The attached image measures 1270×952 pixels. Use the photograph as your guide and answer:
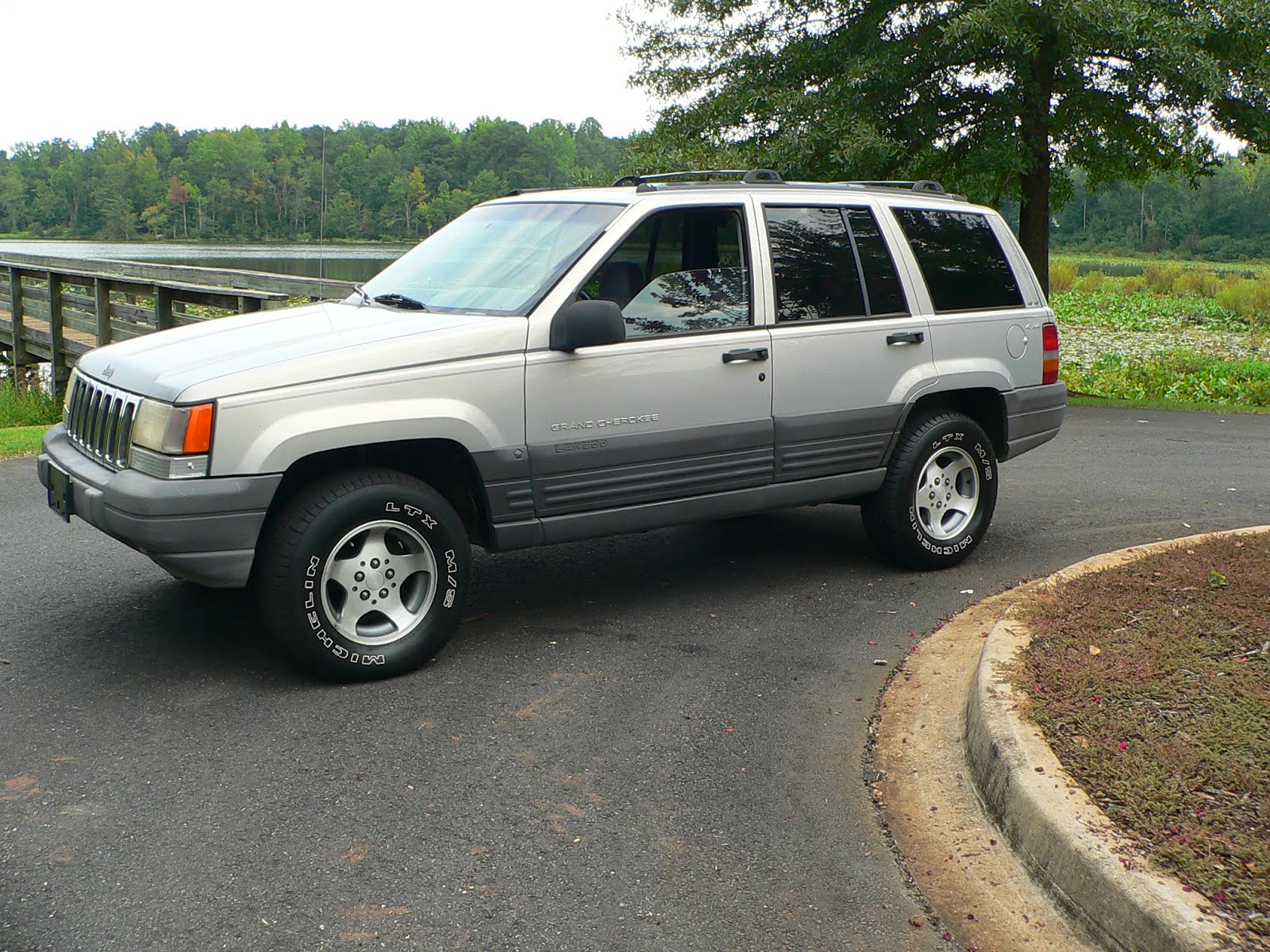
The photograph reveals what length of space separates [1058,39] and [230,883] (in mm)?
13523

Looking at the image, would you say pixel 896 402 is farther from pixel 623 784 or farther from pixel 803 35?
pixel 803 35

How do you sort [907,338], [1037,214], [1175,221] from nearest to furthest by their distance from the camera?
1. [907,338]
2. [1037,214]
3. [1175,221]

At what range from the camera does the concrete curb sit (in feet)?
10.6

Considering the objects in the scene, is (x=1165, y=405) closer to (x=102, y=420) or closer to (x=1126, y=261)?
(x=102, y=420)

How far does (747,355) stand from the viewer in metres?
6.01

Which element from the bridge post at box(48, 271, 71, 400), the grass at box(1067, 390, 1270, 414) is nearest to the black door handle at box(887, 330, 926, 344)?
the grass at box(1067, 390, 1270, 414)

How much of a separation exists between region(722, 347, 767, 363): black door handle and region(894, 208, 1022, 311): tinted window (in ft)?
4.26

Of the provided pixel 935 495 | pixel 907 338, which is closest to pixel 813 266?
pixel 907 338

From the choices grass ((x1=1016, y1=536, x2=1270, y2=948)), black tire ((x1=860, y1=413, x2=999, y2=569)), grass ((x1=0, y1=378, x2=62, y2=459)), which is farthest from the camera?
grass ((x1=0, y1=378, x2=62, y2=459))

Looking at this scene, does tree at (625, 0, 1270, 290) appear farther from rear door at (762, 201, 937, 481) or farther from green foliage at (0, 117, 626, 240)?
rear door at (762, 201, 937, 481)

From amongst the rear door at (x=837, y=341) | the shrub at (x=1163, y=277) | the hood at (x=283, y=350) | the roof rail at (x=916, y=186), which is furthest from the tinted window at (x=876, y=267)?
the shrub at (x=1163, y=277)

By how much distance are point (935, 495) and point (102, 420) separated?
429 cm

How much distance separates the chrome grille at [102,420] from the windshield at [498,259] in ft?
4.54

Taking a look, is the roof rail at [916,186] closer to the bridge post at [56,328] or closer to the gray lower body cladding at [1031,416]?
the gray lower body cladding at [1031,416]
